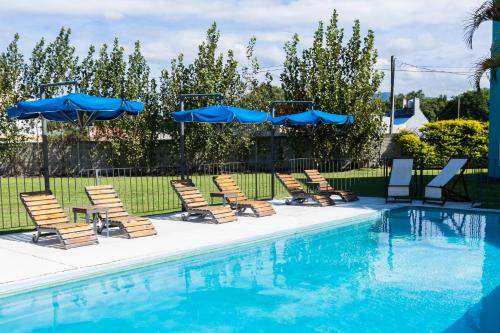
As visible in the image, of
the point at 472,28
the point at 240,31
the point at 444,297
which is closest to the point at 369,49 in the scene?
the point at 240,31

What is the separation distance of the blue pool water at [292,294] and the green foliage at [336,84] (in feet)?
50.5

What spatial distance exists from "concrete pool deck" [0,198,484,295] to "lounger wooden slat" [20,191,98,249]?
16 cm

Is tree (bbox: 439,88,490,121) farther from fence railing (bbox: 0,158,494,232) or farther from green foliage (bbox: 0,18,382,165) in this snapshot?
green foliage (bbox: 0,18,382,165)

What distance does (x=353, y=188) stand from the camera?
695 inches

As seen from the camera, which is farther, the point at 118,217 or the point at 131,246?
the point at 118,217

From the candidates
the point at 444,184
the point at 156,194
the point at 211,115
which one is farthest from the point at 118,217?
the point at 444,184

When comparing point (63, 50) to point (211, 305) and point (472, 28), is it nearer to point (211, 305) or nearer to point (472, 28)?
point (472, 28)

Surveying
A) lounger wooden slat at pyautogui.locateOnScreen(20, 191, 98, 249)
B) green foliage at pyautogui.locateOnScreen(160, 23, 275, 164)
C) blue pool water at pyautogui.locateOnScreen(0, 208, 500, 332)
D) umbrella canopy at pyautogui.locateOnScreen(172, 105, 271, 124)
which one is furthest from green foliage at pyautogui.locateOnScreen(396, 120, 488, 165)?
lounger wooden slat at pyautogui.locateOnScreen(20, 191, 98, 249)

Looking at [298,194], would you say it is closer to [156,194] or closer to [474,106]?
[156,194]

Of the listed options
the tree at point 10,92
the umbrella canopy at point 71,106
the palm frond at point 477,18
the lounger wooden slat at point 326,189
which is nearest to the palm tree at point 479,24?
the palm frond at point 477,18

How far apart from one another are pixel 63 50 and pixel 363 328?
78.9 feet

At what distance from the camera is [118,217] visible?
377 inches

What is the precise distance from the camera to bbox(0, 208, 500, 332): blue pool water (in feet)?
18.8

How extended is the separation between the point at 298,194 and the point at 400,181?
310cm
